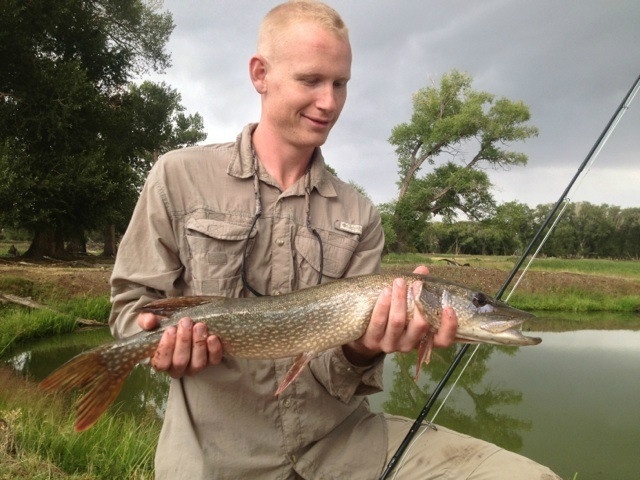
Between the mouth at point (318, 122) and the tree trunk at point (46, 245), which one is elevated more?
the mouth at point (318, 122)

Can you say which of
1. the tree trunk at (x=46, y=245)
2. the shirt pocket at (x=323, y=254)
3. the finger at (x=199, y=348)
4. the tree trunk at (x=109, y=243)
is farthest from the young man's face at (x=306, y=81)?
the tree trunk at (x=109, y=243)

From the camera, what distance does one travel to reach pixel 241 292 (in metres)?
2.13

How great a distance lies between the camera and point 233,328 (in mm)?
1947

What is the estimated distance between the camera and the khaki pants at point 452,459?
1.88 metres

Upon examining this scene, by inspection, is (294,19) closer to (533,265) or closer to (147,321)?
(147,321)

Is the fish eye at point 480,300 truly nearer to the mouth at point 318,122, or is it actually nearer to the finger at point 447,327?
the finger at point 447,327

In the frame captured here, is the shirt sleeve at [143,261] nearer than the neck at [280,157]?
Yes

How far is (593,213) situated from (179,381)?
8086cm

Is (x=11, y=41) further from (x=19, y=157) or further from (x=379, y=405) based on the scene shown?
(x=379, y=405)

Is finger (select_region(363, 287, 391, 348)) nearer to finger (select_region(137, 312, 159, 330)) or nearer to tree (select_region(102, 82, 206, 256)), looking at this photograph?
finger (select_region(137, 312, 159, 330))

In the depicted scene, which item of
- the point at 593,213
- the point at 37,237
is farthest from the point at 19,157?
the point at 593,213

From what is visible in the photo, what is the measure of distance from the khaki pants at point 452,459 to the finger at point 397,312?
558 millimetres

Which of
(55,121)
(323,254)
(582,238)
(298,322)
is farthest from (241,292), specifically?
(582,238)

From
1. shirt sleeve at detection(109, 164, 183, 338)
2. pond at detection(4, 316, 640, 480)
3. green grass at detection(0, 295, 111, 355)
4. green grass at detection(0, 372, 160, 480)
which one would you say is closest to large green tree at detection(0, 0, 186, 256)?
green grass at detection(0, 295, 111, 355)
